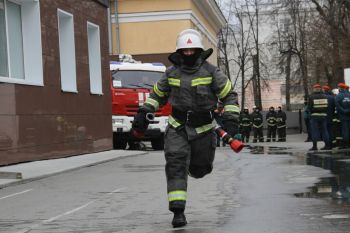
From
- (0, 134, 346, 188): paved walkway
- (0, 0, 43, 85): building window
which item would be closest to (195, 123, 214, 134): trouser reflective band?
(0, 134, 346, 188): paved walkway

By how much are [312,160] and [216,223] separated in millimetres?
7960

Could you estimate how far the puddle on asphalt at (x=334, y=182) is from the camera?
822 centimetres

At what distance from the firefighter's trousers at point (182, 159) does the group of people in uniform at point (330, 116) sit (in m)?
10.9

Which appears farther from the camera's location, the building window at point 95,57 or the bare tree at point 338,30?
the bare tree at point 338,30

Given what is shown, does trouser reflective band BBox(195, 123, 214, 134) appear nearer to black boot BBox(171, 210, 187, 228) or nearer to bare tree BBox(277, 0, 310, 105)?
black boot BBox(171, 210, 187, 228)

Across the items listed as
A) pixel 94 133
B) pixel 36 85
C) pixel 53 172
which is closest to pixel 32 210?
pixel 53 172

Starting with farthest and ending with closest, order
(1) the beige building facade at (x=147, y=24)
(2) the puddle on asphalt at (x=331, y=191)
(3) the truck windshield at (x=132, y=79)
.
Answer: (1) the beige building facade at (x=147, y=24), (3) the truck windshield at (x=132, y=79), (2) the puddle on asphalt at (x=331, y=191)

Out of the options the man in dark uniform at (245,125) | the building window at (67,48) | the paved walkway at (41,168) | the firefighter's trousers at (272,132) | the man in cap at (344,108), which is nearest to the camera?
the paved walkway at (41,168)

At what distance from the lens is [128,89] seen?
22.2m

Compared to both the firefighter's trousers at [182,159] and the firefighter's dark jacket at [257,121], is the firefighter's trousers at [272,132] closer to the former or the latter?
the firefighter's dark jacket at [257,121]

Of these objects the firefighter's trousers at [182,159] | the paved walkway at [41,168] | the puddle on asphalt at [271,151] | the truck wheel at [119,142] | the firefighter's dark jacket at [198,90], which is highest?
the firefighter's dark jacket at [198,90]

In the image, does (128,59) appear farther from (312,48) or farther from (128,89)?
(312,48)

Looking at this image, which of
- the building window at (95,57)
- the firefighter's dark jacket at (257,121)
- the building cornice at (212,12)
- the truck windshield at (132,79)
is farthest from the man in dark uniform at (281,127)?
the building window at (95,57)

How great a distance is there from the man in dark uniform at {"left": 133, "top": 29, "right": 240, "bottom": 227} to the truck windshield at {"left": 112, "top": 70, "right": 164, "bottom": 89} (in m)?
15.5
